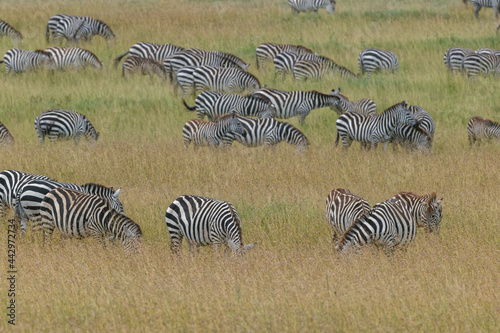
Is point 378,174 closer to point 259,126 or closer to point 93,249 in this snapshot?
point 259,126

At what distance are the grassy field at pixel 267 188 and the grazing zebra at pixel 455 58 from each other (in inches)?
29.5

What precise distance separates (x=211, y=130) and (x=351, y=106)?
4.15 m

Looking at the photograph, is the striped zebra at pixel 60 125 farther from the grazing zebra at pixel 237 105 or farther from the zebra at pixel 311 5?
the zebra at pixel 311 5

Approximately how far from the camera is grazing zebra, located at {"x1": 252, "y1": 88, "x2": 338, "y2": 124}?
58.7 feet

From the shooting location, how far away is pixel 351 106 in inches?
713

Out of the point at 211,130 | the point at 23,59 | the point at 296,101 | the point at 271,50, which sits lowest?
the point at 211,130

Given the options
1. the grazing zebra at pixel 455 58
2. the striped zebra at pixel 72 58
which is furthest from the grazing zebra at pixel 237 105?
the grazing zebra at pixel 455 58

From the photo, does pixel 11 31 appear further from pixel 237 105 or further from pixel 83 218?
pixel 83 218

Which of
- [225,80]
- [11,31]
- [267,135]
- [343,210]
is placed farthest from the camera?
[11,31]

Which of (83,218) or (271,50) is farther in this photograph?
(271,50)

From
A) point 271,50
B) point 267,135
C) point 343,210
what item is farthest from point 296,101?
point 343,210

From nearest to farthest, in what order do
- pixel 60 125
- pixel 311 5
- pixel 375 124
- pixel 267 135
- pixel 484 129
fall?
pixel 267 135 < pixel 375 124 < pixel 484 129 < pixel 60 125 < pixel 311 5

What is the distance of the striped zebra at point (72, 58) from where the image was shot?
76.2 ft

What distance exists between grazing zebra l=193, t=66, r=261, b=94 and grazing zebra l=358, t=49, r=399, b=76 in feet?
14.1
